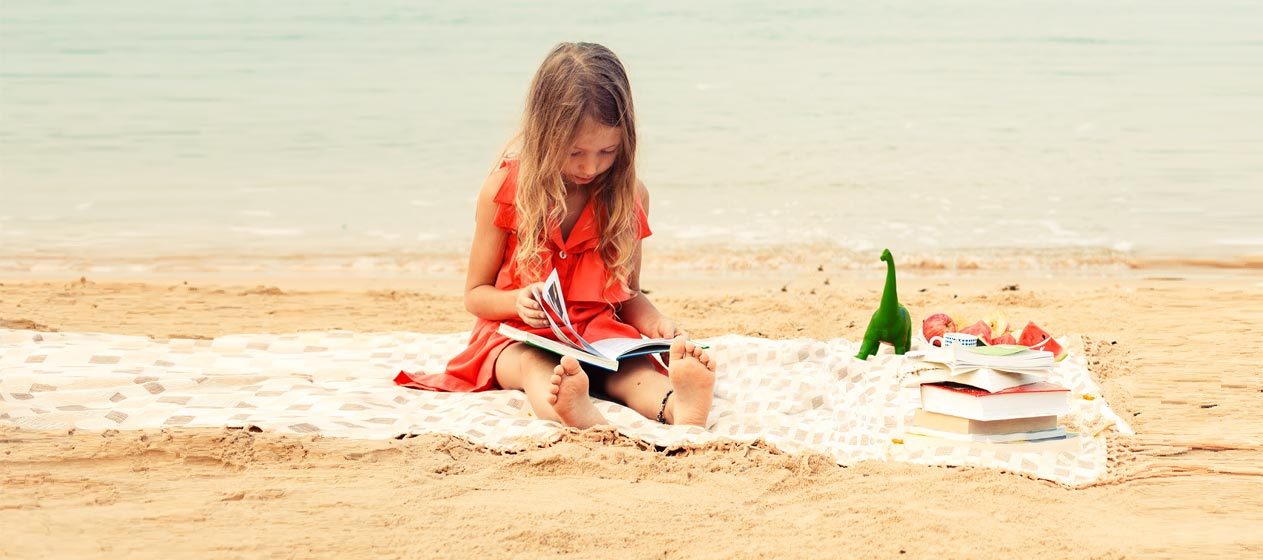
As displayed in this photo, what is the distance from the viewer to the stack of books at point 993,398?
318 cm

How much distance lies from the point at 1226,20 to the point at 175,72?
1686cm

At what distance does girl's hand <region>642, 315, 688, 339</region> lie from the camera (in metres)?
3.71

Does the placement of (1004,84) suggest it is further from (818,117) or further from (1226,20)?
(1226,20)

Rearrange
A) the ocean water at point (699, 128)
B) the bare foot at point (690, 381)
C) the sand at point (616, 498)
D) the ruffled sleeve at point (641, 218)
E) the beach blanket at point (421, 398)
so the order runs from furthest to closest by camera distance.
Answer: the ocean water at point (699, 128) < the ruffled sleeve at point (641, 218) < the bare foot at point (690, 381) < the beach blanket at point (421, 398) < the sand at point (616, 498)

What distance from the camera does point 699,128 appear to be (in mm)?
12211

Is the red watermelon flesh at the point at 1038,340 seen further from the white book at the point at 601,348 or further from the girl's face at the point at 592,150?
the girl's face at the point at 592,150

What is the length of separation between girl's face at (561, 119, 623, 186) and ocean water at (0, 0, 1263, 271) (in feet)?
2.19

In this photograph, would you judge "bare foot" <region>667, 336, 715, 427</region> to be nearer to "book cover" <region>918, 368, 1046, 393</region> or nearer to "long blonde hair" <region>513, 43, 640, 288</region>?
"long blonde hair" <region>513, 43, 640, 288</region>

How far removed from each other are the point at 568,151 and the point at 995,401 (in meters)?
1.46

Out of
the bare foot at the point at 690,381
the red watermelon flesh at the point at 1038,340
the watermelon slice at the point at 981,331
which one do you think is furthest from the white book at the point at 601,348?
the red watermelon flesh at the point at 1038,340

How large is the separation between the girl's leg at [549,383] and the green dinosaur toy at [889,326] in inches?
49.9

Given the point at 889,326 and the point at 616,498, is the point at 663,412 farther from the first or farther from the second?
the point at 889,326

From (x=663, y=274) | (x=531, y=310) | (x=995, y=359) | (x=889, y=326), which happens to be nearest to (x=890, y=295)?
(x=889, y=326)

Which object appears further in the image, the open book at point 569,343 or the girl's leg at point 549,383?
the open book at point 569,343
